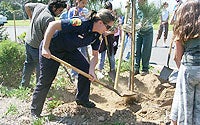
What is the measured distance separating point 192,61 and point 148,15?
2510mm

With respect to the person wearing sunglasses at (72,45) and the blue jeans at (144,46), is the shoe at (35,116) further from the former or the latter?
the blue jeans at (144,46)

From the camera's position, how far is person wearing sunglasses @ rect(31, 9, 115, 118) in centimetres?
425

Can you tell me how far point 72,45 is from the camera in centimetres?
451

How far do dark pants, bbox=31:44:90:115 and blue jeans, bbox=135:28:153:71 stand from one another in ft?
7.89

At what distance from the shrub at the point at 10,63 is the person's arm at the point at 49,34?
238 cm

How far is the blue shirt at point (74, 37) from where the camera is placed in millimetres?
4293

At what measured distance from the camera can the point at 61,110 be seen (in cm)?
493

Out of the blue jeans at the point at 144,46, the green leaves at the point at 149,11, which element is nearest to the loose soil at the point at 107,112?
the green leaves at the point at 149,11

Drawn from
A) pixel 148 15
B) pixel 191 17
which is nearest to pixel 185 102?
pixel 191 17

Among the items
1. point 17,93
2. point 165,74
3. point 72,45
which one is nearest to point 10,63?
point 17,93

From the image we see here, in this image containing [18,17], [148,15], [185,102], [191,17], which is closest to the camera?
[191,17]

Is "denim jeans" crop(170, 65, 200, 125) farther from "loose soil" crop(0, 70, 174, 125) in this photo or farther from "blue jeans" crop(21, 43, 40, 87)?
"blue jeans" crop(21, 43, 40, 87)

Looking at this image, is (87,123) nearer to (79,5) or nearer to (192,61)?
(192,61)

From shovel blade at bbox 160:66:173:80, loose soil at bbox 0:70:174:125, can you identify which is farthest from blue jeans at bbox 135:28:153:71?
loose soil at bbox 0:70:174:125
